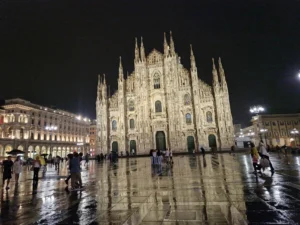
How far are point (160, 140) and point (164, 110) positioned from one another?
21.4 feet

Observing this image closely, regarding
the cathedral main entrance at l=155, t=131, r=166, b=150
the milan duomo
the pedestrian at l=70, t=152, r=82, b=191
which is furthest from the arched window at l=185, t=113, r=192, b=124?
the pedestrian at l=70, t=152, r=82, b=191

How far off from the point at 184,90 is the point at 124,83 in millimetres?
14056

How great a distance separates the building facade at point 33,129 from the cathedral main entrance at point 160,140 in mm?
17042

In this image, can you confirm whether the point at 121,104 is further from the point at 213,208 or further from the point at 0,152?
the point at 213,208

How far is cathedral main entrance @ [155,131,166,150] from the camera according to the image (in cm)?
4338

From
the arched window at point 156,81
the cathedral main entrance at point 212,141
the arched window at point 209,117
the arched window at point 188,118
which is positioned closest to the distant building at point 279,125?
the cathedral main entrance at point 212,141

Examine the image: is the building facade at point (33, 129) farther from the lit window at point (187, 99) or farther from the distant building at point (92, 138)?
the lit window at point (187, 99)

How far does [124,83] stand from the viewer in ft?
155

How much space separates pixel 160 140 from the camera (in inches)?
1716

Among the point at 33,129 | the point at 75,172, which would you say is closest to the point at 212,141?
the point at 75,172

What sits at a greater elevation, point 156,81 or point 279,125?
point 156,81

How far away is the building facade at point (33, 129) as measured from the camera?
49.9 metres

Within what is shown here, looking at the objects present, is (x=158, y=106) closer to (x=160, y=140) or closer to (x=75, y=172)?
(x=160, y=140)

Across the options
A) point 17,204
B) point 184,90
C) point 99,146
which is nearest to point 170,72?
point 184,90
